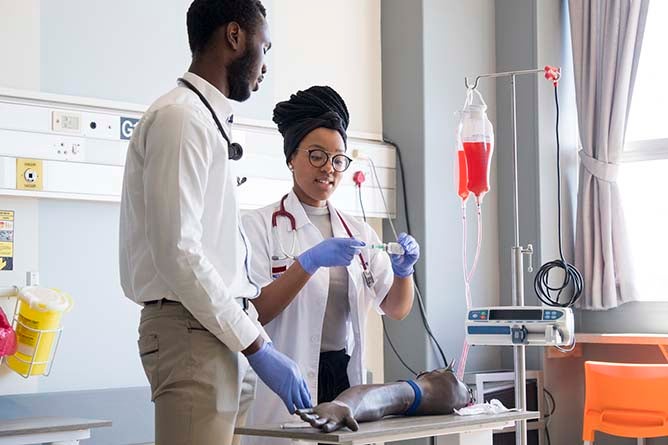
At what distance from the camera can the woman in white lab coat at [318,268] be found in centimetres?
242

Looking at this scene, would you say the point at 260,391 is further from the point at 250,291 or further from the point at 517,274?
the point at 517,274

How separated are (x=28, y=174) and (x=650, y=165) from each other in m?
3.13

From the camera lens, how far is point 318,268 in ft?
7.94

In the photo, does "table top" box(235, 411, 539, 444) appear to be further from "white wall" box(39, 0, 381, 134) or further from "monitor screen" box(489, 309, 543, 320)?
"white wall" box(39, 0, 381, 134)

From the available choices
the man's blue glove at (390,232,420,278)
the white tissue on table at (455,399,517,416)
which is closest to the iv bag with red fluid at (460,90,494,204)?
the man's blue glove at (390,232,420,278)

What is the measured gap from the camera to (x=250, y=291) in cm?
204

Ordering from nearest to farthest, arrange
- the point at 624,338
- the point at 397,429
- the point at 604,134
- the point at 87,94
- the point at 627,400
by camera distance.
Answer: the point at 397,429 → the point at 87,94 → the point at 627,400 → the point at 624,338 → the point at 604,134

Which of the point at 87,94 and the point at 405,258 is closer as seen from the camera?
the point at 405,258

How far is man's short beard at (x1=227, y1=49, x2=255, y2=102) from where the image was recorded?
2.00 meters

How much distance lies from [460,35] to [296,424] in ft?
10.5

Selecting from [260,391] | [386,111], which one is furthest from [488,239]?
[260,391]

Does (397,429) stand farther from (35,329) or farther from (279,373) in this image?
(35,329)

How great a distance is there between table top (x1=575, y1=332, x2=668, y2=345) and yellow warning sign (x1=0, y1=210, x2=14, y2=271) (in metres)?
2.69

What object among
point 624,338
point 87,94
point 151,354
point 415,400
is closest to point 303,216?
point 415,400
